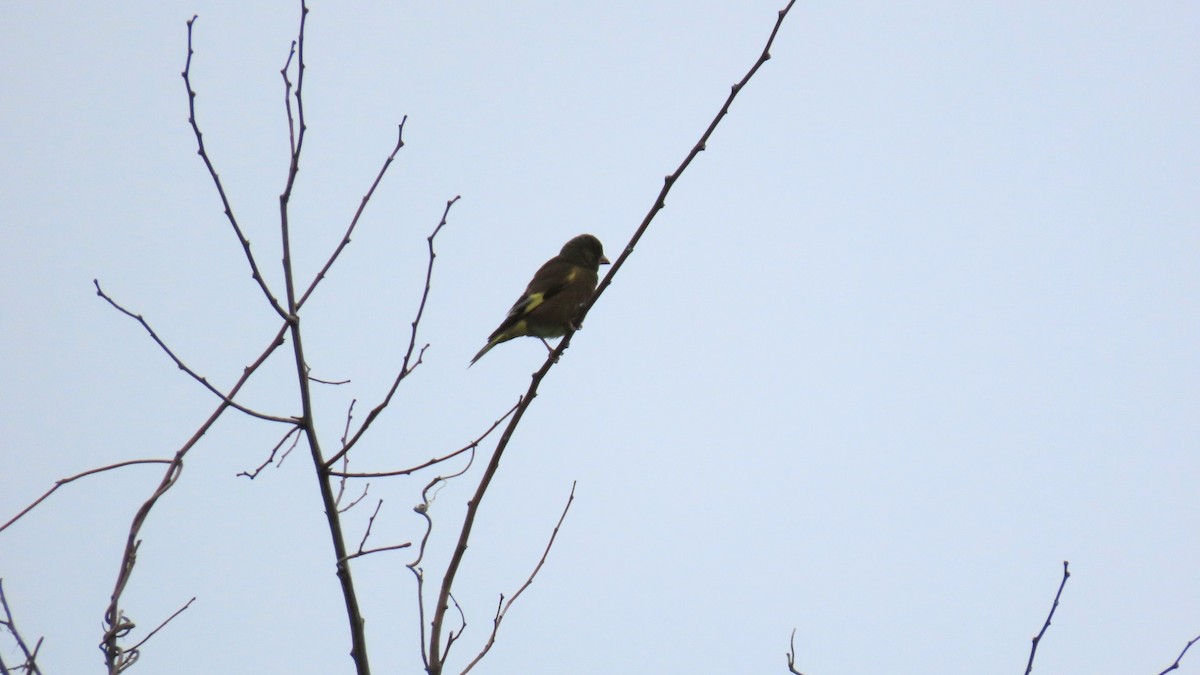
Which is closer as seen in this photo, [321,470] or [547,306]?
[321,470]

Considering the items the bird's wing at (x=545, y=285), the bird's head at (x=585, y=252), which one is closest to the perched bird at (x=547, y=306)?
the bird's wing at (x=545, y=285)

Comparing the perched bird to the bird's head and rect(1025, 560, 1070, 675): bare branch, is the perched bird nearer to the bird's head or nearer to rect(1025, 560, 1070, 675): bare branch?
the bird's head

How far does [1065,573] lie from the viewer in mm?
2773

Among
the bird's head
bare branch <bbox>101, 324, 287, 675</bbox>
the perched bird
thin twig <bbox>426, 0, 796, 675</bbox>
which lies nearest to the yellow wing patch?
the perched bird

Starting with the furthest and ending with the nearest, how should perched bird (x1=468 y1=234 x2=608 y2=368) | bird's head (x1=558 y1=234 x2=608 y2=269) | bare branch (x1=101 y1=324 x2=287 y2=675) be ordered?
bird's head (x1=558 y1=234 x2=608 y2=269)
perched bird (x1=468 y1=234 x2=608 y2=368)
bare branch (x1=101 y1=324 x2=287 y2=675)

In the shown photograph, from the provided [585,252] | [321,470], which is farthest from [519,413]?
[585,252]

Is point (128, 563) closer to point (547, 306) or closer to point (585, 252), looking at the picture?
point (547, 306)

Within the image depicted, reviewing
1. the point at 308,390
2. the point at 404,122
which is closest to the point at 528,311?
the point at 404,122

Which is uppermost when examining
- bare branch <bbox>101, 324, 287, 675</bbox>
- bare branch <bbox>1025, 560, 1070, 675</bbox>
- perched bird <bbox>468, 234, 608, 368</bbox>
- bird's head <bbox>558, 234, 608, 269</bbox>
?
bird's head <bbox>558, 234, 608, 269</bbox>

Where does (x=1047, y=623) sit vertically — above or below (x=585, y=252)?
below

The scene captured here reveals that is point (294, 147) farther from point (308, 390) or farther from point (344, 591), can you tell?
point (344, 591)

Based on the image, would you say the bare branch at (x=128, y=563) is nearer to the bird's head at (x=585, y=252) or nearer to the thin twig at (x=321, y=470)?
the thin twig at (x=321, y=470)

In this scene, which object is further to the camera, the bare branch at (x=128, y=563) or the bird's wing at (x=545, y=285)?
the bird's wing at (x=545, y=285)

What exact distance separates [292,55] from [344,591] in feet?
5.20
